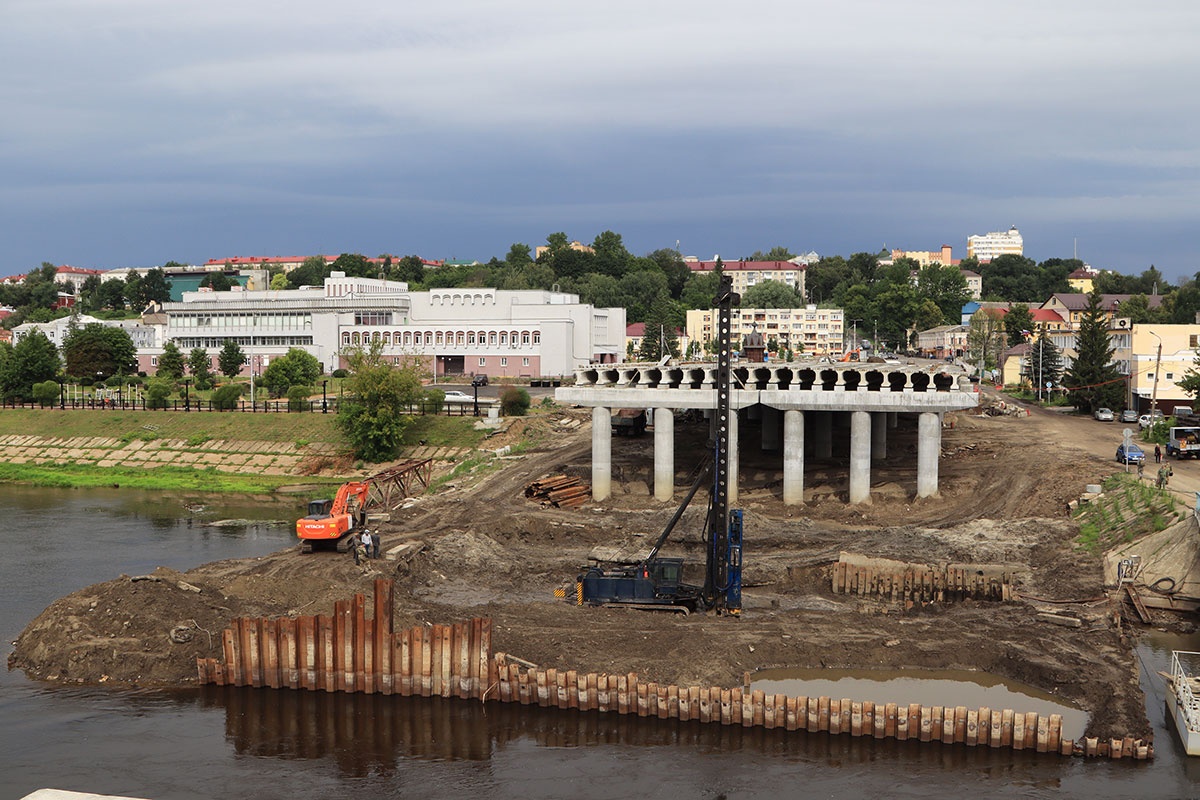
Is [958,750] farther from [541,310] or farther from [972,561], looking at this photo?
[541,310]

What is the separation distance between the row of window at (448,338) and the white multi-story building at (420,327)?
106 mm

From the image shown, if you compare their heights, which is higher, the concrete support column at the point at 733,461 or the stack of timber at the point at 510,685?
the concrete support column at the point at 733,461

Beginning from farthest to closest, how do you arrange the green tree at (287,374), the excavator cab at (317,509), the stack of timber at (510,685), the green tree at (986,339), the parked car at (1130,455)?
1. the green tree at (986,339)
2. the green tree at (287,374)
3. the parked car at (1130,455)
4. the excavator cab at (317,509)
5. the stack of timber at (510,685)

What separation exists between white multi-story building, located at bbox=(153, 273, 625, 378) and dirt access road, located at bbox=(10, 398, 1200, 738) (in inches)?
2169

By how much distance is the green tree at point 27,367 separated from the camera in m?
102

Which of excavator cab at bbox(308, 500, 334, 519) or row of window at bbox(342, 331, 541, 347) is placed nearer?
excavator cab at bbox(308, 500, 334, 519)

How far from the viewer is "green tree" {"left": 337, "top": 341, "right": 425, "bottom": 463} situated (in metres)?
76.8

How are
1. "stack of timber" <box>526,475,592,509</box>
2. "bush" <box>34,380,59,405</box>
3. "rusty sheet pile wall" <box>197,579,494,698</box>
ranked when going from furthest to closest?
1. "bush" <box>34,380,59,405</box>
2. "stack of timber" <box>526,475,592,509</box>
3. "rusty sheet pile wall" <box>197,579,494,698</box>


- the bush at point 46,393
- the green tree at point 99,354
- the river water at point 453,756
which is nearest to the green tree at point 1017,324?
the green tree at point 99,354

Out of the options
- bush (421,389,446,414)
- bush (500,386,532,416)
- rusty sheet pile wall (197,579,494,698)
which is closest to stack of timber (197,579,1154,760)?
rusty sheet pile wall (197,579,494,698)

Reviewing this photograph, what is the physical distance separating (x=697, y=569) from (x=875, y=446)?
31.0 metres

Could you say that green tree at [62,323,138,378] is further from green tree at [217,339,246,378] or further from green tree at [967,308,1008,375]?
green tree at [967,308,1008,375]

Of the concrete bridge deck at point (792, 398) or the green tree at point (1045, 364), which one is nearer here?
the concrete bridge deck at point (792, 398)

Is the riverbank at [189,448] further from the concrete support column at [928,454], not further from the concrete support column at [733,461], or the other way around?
the concrete support column at [928,454]
